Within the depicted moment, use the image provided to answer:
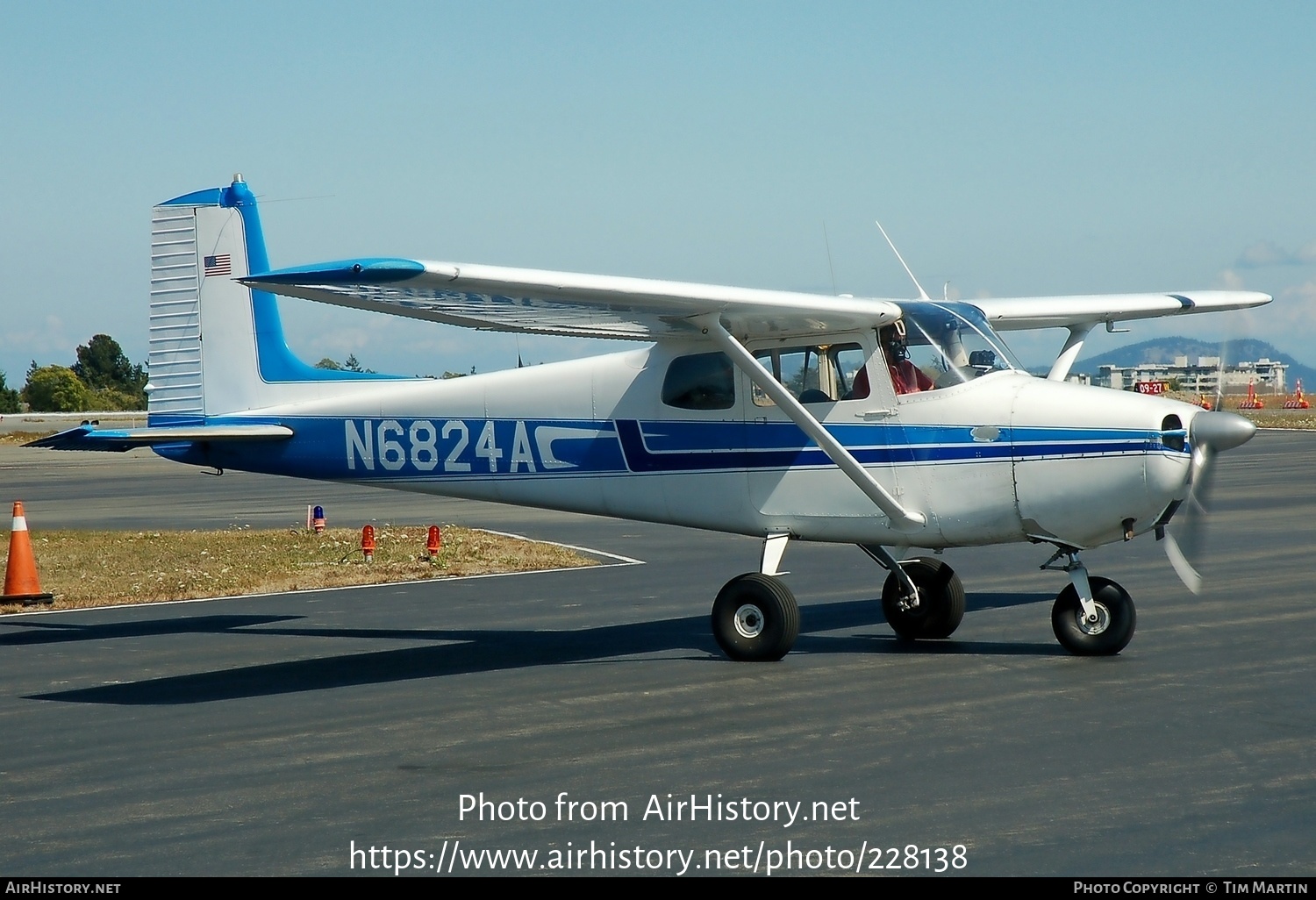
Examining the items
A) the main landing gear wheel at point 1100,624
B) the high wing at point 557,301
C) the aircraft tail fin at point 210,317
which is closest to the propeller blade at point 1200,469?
the main landing gear wheel at point 1100,624

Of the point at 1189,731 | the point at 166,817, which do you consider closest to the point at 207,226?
the point at 166,817

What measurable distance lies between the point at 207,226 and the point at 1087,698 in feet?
31.2

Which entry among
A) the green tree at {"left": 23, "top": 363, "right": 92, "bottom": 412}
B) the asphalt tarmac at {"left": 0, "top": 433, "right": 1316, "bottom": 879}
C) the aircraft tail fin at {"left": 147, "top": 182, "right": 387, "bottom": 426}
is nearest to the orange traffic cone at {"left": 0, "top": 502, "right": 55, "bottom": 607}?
the asphalt tarmac at {"left": 0, "top": 433, "right": 1316, "bottom": 879}

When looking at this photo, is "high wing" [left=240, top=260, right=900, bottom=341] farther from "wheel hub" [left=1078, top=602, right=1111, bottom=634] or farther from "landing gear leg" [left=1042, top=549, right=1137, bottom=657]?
"wheel hub" [left=1078, top=602, right=1111, bottom=634]

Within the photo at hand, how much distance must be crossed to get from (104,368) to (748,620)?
12082 cm

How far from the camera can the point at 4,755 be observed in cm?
816

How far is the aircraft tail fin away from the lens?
1362cm

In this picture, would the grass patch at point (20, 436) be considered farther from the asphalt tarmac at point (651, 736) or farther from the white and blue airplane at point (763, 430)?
the white and blue airplane at point (763, 430)

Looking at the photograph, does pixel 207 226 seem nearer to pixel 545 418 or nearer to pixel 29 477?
pixel 545 418

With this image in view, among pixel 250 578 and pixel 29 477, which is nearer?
pixel 250 578

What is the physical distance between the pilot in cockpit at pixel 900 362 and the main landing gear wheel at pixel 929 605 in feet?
5.62

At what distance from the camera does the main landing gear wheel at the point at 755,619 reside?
10.5 meters

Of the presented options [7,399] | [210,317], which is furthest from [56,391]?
[210,317]
